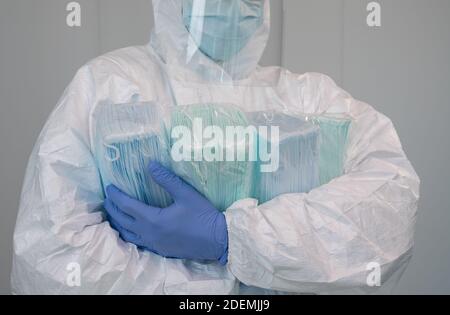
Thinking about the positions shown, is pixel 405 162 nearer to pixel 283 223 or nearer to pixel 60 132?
pixel 283 223

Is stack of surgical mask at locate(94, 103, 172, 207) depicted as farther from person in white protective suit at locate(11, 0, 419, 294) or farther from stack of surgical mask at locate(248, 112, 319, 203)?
stack of surgical mask at locate(248, 112, 319, 203)

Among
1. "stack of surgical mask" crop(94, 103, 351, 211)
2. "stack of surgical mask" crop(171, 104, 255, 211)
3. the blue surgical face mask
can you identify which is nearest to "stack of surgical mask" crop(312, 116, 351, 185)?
"stack of surgical mask" crop(94, 103, 351, 211)

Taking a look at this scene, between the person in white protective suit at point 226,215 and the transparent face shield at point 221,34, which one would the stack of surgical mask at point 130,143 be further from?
the transparent face shield at point 221,34

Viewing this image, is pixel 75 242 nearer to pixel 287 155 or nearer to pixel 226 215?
pixel 226 215

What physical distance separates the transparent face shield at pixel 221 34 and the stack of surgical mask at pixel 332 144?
0.24m

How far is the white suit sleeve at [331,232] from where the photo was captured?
816 mm

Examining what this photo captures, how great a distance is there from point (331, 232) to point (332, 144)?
154mm

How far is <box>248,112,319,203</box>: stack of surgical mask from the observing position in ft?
2.69

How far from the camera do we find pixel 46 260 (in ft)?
2.71

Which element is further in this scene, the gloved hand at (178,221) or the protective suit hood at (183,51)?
the protective suit hood at (183,51)

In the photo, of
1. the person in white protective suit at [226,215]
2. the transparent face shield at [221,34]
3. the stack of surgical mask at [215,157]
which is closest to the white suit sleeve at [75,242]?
the person in white protective suit at [226,215]

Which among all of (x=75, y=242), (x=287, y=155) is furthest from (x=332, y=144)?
(x=75, y=242)

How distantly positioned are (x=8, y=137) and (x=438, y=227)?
1076 mm

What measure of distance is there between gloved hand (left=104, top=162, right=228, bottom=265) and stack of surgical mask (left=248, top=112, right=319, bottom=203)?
0.10 m
